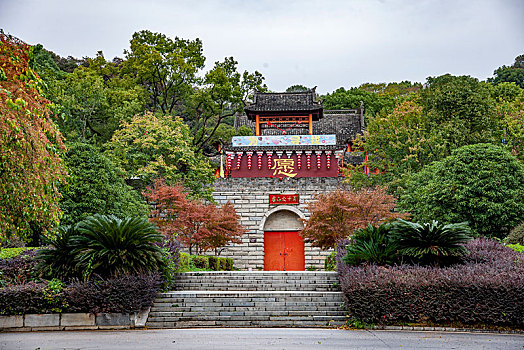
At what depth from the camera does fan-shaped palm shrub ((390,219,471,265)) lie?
12211mm

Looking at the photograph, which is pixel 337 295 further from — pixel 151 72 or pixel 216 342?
pixel 151 72

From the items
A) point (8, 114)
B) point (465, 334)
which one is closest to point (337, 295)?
point (465, 334)

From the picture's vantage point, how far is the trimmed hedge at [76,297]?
10492 mm

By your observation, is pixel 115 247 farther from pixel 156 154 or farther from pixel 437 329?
pixel 156 154

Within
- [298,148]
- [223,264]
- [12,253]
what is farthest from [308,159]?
[12,253]

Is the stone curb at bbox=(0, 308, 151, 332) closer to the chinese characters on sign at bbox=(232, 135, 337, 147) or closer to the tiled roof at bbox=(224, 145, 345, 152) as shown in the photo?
the tiled roof at bbox=(224, 145, 345, 152)

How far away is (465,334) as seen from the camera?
32.3 ft

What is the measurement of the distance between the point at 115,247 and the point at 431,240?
7708mm

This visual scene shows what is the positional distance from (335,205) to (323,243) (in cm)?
180

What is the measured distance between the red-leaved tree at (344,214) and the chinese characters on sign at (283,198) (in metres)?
5.81

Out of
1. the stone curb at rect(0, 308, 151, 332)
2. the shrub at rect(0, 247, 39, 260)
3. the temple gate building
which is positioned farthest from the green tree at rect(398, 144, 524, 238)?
the shrub at rect(0, 247, 39, 260)

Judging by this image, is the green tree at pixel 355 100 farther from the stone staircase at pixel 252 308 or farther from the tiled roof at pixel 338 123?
the stone staircase at pixel 252 308

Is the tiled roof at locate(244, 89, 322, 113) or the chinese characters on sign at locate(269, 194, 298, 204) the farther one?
the tiled roof at locate(244, 89, 322, 113)

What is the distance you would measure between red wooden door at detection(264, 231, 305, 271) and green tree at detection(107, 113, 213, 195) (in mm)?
4263
